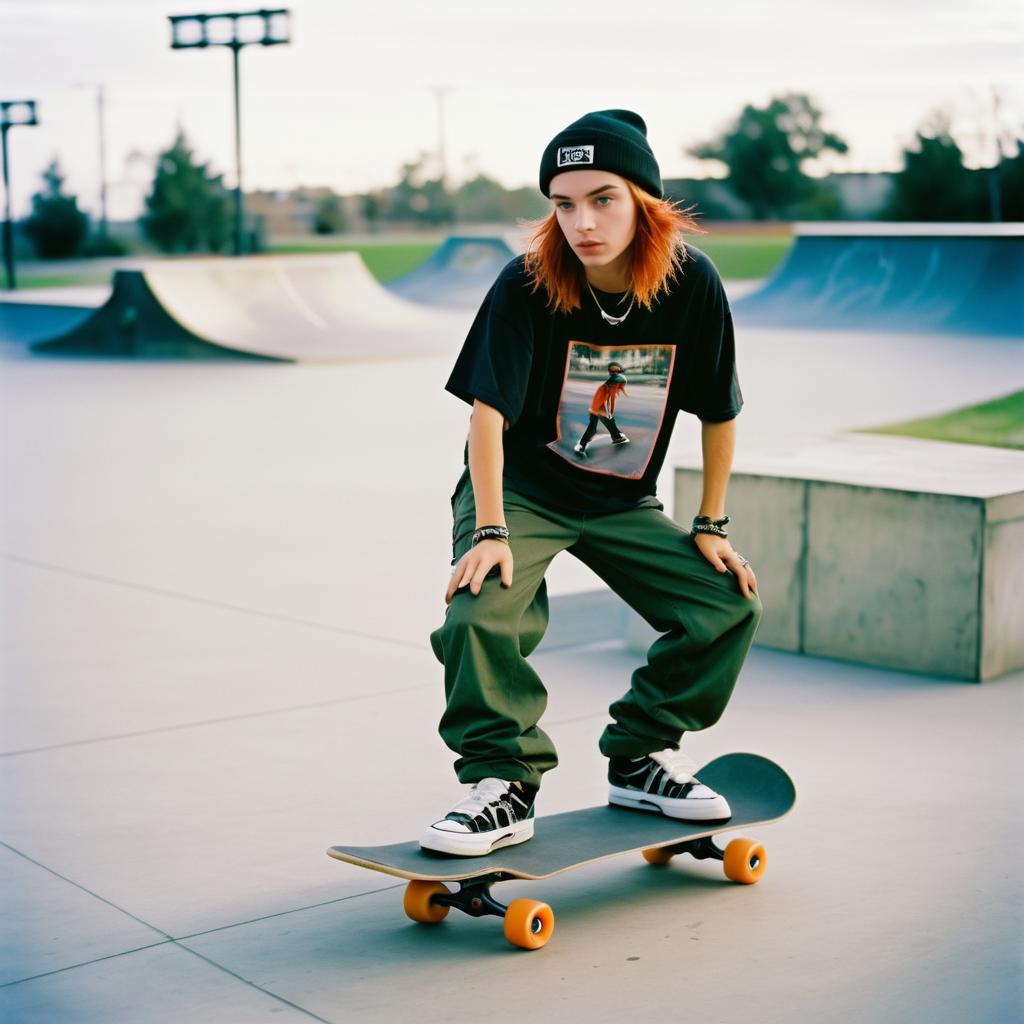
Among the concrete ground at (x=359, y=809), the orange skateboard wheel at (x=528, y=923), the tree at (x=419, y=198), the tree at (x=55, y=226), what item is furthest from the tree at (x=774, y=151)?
the orange skateboard wheel at (x=528, y=923)

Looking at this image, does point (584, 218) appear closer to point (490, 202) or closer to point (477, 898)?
point (477, 898)

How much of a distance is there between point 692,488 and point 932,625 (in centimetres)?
103

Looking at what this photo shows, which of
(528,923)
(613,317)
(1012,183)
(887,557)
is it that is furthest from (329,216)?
(528,923)

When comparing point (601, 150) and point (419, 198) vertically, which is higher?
point (419, 198)

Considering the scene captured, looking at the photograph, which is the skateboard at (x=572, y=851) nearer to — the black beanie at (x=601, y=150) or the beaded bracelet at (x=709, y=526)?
the beaded bracelet at (x=709, y=526)

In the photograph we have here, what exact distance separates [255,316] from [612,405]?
695 inches

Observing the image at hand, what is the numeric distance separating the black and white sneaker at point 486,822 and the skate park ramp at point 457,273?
2658 cm

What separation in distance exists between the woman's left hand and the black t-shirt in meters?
0.19

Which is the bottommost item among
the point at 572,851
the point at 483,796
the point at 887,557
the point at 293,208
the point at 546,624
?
the point at 572,851

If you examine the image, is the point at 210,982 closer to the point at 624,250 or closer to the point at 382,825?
the point at 382,825

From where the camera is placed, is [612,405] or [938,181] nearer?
[612,405]

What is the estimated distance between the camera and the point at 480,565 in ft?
10.2

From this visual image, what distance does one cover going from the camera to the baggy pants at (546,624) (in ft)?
10.2

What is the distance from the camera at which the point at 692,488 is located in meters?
5.78
